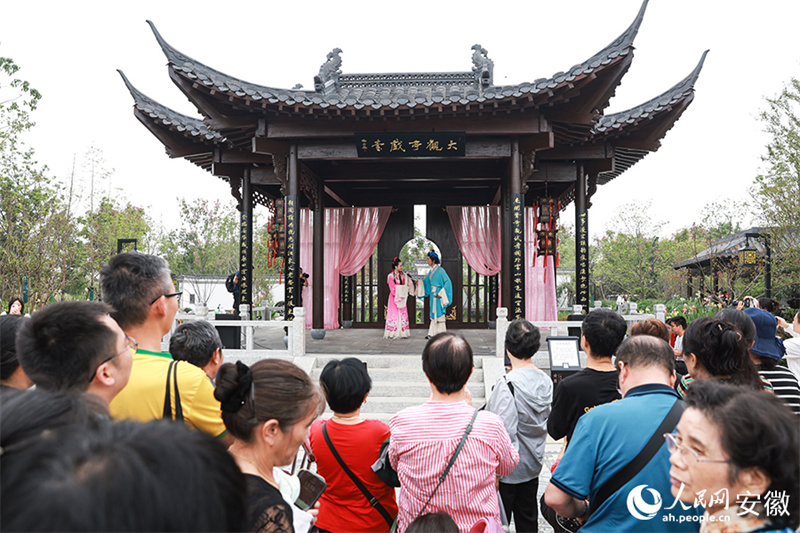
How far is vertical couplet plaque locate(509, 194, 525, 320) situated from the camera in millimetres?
7379

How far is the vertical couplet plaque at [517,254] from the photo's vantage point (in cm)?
738

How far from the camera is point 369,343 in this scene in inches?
339

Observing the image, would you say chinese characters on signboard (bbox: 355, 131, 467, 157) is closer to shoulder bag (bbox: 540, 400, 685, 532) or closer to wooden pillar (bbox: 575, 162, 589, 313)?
wooden pillar (bbox: 575, 162, 589, 313)

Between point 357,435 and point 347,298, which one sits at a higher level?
point 347,298

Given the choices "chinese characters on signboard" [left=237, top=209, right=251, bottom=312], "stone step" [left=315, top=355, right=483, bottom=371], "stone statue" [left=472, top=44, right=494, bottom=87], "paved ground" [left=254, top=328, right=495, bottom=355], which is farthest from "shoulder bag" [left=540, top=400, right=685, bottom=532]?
"stone statue" [left=472, top=44, right=494, bottom=87]

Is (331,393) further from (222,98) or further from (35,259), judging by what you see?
(35,259)

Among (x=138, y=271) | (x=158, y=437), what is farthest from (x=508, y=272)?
(x=158, y=437)

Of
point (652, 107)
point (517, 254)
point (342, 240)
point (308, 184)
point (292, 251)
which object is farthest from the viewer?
point (342, 240)

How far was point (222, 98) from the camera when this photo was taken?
680cm

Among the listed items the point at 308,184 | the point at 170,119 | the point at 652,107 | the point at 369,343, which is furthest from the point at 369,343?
the point at 652,107

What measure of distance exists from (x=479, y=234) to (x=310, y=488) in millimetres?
10059

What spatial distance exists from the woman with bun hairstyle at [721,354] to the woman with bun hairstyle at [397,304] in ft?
24.8

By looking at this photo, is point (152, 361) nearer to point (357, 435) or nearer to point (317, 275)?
point (357, 435)

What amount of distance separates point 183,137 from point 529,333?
326 inches
